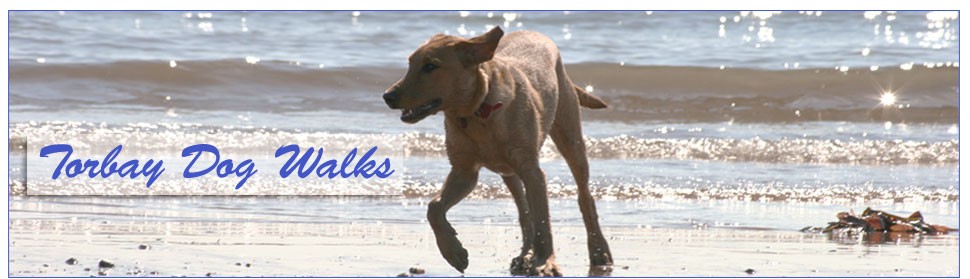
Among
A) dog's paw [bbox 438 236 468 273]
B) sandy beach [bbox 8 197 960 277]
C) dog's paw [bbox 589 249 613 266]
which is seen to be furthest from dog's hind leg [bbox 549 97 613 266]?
dog's paw [bbox 438 236 468 273]

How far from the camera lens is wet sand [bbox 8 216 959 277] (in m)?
6.07

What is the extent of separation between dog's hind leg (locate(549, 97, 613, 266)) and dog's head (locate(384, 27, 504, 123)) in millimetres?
1212

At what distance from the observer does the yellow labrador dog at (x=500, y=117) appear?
208 inches

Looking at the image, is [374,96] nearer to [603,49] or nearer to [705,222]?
[603,49]

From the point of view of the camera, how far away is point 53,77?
17.1 meters

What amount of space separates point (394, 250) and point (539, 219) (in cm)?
124

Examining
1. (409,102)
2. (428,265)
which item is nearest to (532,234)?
(428,265)

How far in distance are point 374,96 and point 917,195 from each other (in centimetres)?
824

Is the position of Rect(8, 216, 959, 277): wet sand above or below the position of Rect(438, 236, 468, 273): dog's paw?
below

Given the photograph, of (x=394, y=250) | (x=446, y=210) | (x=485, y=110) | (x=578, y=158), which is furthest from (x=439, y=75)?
(x=394, y=250)

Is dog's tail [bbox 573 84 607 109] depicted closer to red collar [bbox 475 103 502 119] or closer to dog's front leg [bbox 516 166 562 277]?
dog's front leg [bbox 516 166 562 277]

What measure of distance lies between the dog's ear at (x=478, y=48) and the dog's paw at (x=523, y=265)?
98cm

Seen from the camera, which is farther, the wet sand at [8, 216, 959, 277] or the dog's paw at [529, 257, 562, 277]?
the wet sand at [8, 216, 959, 277]

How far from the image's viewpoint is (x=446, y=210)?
5.71m
